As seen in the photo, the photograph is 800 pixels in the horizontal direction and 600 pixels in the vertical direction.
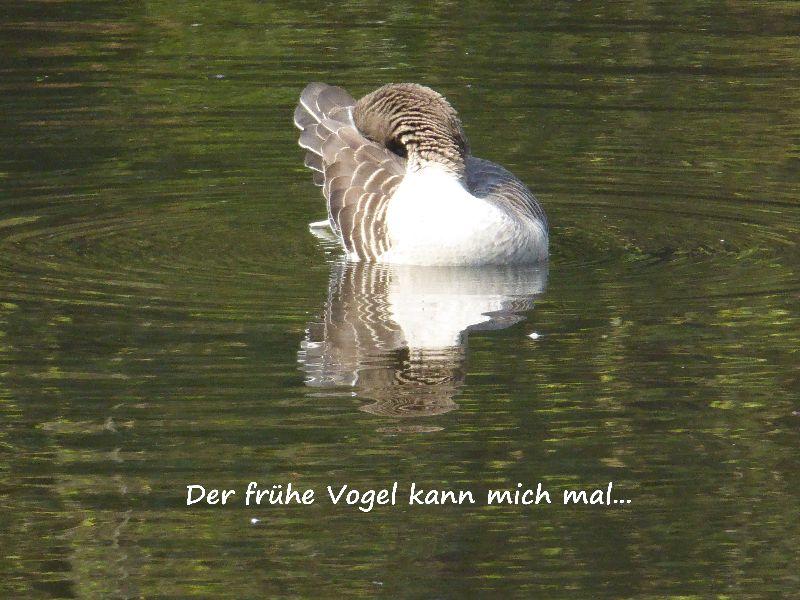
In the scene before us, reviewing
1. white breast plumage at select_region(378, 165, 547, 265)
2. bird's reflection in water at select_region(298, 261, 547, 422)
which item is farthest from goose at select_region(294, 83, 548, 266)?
bird's reflection in water at select_region(298, 261, 547, 422)

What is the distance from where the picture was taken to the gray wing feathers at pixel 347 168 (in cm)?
1246

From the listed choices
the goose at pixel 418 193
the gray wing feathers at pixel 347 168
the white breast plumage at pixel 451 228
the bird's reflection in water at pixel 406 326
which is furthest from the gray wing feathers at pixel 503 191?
the gray wing feathers at pixel 347 168

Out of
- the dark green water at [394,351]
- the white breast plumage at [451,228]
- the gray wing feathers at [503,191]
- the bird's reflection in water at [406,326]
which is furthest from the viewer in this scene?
the gray wing feathers at [503,191]

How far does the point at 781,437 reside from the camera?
9109mm

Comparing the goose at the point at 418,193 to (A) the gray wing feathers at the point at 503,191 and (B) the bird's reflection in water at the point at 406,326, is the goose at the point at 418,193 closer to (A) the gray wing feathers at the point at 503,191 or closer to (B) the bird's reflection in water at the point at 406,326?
(A) the gray wing feathers at the point at 503,191

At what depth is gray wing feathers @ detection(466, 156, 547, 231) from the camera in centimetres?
1227

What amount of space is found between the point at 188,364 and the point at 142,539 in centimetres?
219

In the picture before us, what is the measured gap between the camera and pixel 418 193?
12.1 metres

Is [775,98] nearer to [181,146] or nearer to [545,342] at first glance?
[181,146]

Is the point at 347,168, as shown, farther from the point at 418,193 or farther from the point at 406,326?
the point at 406,326

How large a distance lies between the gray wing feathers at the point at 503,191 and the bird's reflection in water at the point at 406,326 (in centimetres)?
43

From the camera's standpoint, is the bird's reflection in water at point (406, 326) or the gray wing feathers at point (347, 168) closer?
the bird's reflection in water at point (406, 326)

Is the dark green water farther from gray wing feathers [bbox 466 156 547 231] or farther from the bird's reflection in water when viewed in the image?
gray wing feathers [bbox 466 156 547 231]

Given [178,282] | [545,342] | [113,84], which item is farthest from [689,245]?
[113,84]
